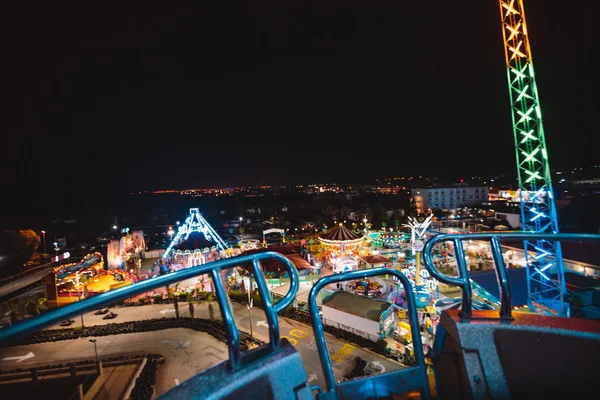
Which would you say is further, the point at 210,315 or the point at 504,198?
the point at 504,198

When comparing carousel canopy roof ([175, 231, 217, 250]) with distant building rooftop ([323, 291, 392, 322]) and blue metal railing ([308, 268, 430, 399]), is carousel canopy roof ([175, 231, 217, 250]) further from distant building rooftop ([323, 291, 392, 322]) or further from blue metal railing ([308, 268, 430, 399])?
blue metal railing ([308, 268, 430, 399])

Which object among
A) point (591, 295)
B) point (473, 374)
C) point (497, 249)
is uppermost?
point (497, 249)

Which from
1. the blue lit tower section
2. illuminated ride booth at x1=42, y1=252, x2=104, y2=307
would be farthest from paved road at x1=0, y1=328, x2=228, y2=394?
the blue lit tower section

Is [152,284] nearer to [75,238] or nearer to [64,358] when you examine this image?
[64,358]

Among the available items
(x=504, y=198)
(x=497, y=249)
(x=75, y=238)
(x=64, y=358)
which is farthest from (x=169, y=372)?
(x=504, y=198)

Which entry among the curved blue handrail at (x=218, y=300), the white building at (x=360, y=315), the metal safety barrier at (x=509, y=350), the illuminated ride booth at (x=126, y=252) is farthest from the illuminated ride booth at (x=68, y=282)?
the metal safety barrier at (x=509, y=350)
